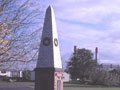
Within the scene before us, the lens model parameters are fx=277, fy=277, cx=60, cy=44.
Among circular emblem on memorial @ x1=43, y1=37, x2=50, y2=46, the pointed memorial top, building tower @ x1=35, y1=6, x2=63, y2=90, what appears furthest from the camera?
circular emblem on memorial @ x1=43, y1=37, x2=50, y2=46

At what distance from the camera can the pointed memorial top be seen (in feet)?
60.6

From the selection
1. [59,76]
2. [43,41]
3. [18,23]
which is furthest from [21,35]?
[59,76]

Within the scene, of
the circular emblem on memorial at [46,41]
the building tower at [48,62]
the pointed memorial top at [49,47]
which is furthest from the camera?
the circular emblem on memorial at [46,41]

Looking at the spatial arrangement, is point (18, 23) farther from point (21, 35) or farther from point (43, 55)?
point (43, 55)

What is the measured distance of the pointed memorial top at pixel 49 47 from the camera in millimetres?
18469

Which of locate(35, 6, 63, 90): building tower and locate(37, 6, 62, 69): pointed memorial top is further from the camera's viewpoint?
locate(37, 6, 62, 69): pointed memorial top

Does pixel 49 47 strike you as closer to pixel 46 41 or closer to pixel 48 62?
pixel 46 41

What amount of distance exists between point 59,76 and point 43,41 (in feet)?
8.76

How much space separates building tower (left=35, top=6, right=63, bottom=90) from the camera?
18.3 meters

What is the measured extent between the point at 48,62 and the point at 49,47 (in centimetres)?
102

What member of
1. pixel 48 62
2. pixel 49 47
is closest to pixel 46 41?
pixel 49 47

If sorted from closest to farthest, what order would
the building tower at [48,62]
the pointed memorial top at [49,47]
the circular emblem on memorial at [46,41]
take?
the building tower at [48,62] < the pointed memorial top at [49,47] < the circular emblem on memorial at [46,41]

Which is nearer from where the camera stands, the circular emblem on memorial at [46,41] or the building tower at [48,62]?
the building tower at [48,62]

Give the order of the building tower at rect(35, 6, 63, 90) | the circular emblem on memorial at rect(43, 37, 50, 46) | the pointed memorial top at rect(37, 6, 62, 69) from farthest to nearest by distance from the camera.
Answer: the circular emblem on memorial at rect(43, 37, 50, 46)
the pointed memorial top at rect(37, 6, 62, 69)
the building tower at rect(35, 6, 63, 90)
